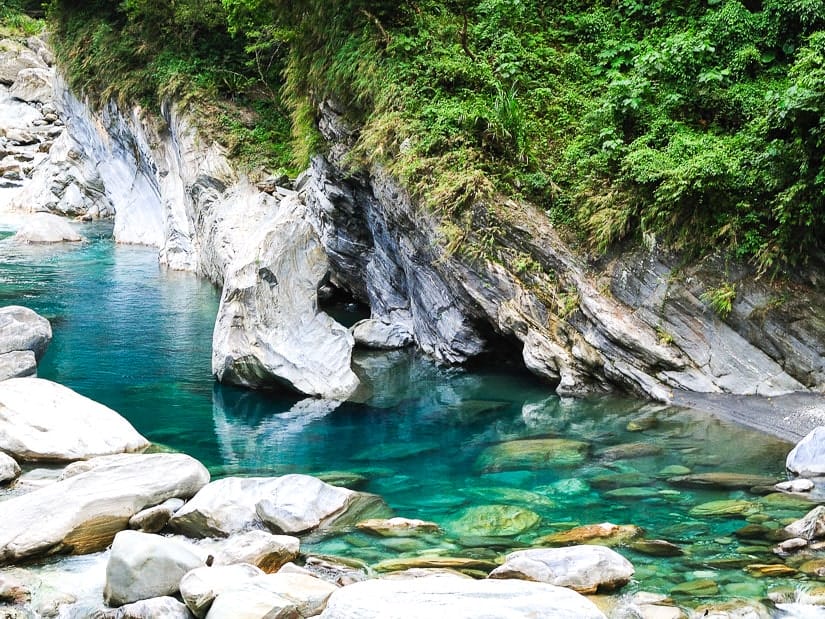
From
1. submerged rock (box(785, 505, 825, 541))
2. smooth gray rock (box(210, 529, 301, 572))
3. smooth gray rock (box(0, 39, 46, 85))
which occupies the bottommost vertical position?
smooth gray rock (box(210, 529, 301, 572))

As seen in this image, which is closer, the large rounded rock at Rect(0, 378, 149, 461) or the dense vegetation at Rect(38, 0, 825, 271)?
the large rounded rock at Rect(0, 378, 149, 461)

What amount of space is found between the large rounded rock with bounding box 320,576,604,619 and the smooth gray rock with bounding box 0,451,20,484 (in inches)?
202

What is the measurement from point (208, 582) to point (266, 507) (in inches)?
68.3

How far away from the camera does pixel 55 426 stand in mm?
10023

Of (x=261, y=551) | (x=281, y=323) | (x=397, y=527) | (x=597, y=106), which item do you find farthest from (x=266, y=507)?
(x=597, y=106)

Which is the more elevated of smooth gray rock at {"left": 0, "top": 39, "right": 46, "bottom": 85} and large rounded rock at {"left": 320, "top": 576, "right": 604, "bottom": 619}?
smooth gray rock at {"left": 0, "top": 39, "right": 46, "bottom": 85}

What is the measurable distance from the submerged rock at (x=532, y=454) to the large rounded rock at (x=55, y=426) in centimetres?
470

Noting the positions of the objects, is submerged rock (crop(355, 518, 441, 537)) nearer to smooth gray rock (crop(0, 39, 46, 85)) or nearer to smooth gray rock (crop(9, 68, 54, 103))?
smooth gray rock (crop(9, 68, 54, 103))

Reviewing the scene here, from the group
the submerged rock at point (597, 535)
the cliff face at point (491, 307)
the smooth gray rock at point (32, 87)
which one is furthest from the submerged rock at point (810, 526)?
the smooth gray rock at point (32, 87)

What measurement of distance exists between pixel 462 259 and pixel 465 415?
320 centimetres

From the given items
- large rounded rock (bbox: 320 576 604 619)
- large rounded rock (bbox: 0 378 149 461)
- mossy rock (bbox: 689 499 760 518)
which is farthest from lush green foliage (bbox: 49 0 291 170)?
large rounded rock (bbox: 320 576 604 619)

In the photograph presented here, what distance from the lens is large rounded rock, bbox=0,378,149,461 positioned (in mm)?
9625

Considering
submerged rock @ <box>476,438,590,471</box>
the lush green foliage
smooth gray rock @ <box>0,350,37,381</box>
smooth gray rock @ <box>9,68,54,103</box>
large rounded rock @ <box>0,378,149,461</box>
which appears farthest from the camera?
smooth gray rock @ <box>9,68,54,103</box>

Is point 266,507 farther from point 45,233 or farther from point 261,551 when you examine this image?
point 45,233
